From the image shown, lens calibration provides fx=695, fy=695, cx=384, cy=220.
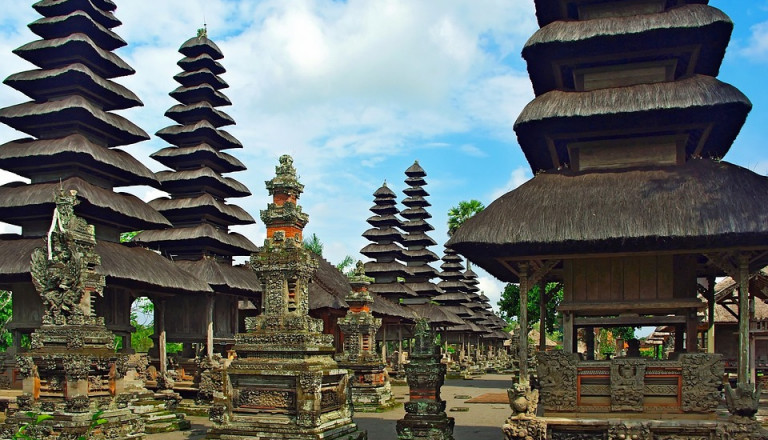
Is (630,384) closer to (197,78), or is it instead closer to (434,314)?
(197,78)

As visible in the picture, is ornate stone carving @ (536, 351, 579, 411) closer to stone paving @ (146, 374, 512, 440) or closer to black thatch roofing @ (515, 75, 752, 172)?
stone paving @ (146, 374, 512, 440)

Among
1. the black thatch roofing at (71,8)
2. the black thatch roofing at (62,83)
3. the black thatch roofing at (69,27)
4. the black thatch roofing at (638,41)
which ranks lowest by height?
the black thatch roofing at (638,41)

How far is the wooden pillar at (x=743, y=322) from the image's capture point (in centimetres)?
1341

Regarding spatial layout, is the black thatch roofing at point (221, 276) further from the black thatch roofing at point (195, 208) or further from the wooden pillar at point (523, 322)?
the wooden pillar at point (523, 322)

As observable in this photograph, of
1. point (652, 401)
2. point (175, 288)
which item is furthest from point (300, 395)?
point (175, 288)

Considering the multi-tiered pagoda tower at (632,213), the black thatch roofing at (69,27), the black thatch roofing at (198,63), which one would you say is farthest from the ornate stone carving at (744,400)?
the black thatch roofing at (198,63)

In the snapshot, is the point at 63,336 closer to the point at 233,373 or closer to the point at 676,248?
the point at 233,373

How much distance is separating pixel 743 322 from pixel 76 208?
21714 millimetres

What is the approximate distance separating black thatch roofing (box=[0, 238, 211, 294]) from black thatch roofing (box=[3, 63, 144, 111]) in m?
6.18

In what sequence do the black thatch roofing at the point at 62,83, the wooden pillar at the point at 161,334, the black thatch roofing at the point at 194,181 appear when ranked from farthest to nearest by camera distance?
the black thatch roofing at the point at 194,181
the wooden pillar at the point at 161,334
the black thatch roofing at the point at 62,83

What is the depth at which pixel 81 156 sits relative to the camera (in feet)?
84.7

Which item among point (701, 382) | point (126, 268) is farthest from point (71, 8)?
point (701, 382)

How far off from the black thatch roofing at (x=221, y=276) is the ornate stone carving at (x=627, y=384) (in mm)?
20515

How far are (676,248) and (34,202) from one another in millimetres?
21242
